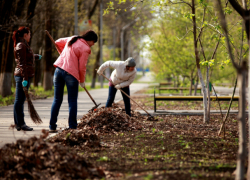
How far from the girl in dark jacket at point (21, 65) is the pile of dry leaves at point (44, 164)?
2.60 metres

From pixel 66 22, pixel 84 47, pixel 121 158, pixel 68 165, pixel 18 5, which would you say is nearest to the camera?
pixel 68 165

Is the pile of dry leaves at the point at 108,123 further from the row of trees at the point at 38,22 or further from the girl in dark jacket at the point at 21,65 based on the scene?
the row of trees at the point at 38,22

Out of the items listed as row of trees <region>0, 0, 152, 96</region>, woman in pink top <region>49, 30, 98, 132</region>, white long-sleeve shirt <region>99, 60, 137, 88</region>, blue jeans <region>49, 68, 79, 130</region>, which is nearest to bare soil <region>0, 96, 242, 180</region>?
blue jeans <region>49, 68, 79, 130</region>

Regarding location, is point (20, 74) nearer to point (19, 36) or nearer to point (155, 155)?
point (19, 36)

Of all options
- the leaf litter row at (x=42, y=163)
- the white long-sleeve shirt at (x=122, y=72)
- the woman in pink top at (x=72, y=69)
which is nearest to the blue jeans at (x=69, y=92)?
the woman in pink top at (x=72, y=69)

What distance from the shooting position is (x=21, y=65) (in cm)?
625

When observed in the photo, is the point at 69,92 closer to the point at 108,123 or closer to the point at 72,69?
the point at 72,69

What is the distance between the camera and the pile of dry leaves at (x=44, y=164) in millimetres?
3496

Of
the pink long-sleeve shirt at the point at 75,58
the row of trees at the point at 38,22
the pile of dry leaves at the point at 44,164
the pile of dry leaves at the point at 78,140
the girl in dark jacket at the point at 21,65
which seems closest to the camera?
the pile of dry leaves at the point at 44,164

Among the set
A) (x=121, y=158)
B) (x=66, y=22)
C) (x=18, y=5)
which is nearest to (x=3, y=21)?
(x=18, y=5)

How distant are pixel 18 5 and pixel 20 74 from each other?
9.86 metres

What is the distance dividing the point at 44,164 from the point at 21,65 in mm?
3100

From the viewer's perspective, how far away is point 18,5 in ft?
49.7

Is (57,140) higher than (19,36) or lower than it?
lower
